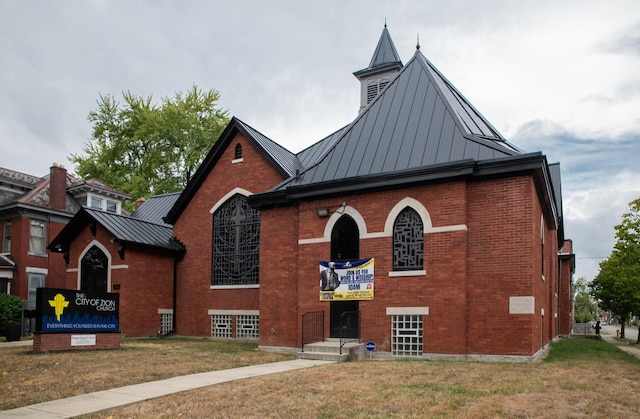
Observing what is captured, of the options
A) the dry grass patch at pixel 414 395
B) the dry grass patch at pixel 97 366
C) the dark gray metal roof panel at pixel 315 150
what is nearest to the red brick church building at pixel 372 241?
the dark gray metal roof panel at pixel 315 150

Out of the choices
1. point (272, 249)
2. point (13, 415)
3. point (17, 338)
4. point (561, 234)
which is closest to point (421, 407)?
point (13, 415)

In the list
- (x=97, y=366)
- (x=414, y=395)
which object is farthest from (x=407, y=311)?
(x=97, y=366)

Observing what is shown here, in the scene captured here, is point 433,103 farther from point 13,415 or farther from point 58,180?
point 58,180

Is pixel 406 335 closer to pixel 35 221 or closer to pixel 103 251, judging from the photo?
pixel 103 251

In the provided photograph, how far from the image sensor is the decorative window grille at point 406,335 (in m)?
15.1

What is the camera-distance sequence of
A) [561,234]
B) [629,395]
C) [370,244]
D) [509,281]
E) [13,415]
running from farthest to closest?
1. [561,234]
2. [370,244]
3. [509,281]
4. [629,395]
5. [13,415]

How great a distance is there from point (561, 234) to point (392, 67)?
14.5 metres

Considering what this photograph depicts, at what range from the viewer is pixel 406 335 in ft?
50.0

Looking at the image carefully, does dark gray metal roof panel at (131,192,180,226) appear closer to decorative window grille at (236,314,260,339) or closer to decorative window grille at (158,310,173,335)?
decorative window grille at (158,310,173,335)

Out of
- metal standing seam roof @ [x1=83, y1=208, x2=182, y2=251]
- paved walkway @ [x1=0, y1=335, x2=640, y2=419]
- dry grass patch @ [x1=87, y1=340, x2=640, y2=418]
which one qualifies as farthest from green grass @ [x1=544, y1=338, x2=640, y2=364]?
metal standing seam roof @ [x1=83, y1=208, x2=182, y2=251]

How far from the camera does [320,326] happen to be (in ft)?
55.3

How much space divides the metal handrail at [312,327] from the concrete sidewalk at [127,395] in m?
4.05

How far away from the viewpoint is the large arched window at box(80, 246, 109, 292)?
75.3 ft

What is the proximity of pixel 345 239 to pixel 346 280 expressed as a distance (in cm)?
131
